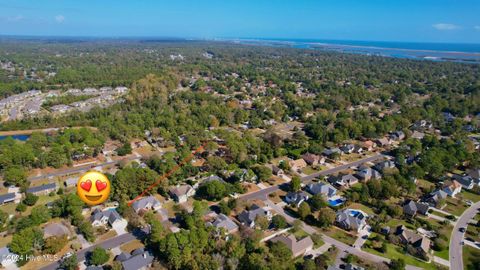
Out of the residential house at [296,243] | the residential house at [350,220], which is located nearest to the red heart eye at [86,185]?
the residential house at [296,243]

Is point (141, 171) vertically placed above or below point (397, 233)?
above

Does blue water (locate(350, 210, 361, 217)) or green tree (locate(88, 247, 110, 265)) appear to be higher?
green tree (locate(88, 247, 110, 265))

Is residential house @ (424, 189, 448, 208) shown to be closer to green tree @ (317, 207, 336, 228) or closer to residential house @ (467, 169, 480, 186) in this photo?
residential house @ (467, 169, 480, 186)

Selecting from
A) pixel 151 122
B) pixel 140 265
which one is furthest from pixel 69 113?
pixel 140 265

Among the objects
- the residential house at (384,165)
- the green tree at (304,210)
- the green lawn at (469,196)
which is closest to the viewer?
the green tree at (304,210)

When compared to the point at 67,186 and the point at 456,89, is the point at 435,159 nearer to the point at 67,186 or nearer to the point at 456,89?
the point at 67,186

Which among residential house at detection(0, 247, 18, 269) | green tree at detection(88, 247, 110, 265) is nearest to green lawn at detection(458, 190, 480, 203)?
green tree at detection(88, 247, 110, 265)

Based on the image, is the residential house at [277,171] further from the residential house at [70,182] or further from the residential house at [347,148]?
the residential house at [70,182]
